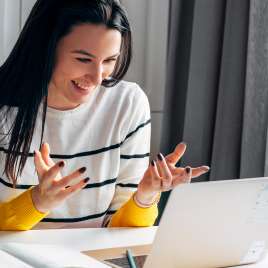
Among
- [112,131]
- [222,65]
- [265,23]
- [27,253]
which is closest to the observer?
[27,253]

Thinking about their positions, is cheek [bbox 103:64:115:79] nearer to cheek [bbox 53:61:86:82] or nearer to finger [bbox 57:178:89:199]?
cheek [bbox 53:61:86:82]

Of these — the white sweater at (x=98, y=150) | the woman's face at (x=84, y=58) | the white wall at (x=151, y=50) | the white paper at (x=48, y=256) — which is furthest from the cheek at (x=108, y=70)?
the white wall at (x=151, y=50)

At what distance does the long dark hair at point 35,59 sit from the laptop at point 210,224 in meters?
0.53

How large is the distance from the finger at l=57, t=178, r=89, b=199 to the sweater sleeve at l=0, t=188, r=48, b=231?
104mm

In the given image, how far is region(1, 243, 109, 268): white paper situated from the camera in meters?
1.00

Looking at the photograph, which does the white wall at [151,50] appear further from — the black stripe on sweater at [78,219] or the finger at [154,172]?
the finger at [154,172]

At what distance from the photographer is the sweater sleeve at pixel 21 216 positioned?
1.36 meters

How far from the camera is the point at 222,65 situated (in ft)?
7.26

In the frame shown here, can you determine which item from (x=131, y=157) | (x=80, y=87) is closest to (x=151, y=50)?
(x=131, y=157)

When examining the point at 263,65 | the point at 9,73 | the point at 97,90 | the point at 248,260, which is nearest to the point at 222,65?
the point at 263,65

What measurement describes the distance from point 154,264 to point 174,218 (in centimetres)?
10

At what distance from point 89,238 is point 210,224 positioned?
1.07 feet

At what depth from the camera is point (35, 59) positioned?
58.3 inches

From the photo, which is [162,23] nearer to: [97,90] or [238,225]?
[97,90]
